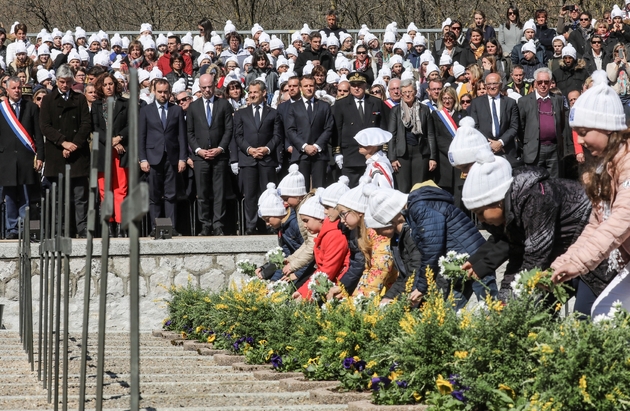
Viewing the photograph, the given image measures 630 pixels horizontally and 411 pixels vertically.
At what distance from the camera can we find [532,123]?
1623 centimetres

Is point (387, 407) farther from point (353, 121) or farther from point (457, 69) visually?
point (457, 69)

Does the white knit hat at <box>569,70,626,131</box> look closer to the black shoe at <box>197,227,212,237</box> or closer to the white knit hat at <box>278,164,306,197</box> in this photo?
the white knit hat at <box>278,164,306,197</box>

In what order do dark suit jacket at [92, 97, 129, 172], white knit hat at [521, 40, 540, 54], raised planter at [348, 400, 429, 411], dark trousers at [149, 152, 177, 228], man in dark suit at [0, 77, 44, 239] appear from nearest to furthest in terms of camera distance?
1. raised planter at [348, 400, 429, 411]
2. dark suit jacket at [92, 97, 129, 172]
3. man in dark suit at [0, 77, 44, 239]
4. dark trousers at [149, 152, 177, 228]
5. white knit hat at [521, 40, 540, 54]

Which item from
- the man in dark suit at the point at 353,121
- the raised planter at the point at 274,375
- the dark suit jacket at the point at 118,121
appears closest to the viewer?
the raised planter at the point at 274,375

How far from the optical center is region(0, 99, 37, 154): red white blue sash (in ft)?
52.4

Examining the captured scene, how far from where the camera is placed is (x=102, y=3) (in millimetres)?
45219

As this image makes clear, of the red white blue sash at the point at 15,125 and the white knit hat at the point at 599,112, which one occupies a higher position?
the red white blue sash at the point at 15,125

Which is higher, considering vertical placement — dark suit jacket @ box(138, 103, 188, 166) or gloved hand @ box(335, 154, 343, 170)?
dark suit jacket @ box(138, 103, 188, 166)

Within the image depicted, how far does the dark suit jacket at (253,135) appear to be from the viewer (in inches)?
641

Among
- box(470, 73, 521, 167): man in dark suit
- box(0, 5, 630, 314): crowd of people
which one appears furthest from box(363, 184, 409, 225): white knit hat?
box(470, 73, 521, 167): man in dark suit

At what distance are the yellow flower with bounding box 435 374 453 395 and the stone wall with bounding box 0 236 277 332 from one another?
9266mm

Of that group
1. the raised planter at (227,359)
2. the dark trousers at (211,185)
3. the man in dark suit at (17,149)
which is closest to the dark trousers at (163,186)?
the dark trousers at (211,185)

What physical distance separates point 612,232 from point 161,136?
10.9m

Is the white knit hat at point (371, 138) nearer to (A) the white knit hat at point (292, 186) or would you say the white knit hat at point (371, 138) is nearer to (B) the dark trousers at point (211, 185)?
(A) the white knit hat at point (292, 186)
